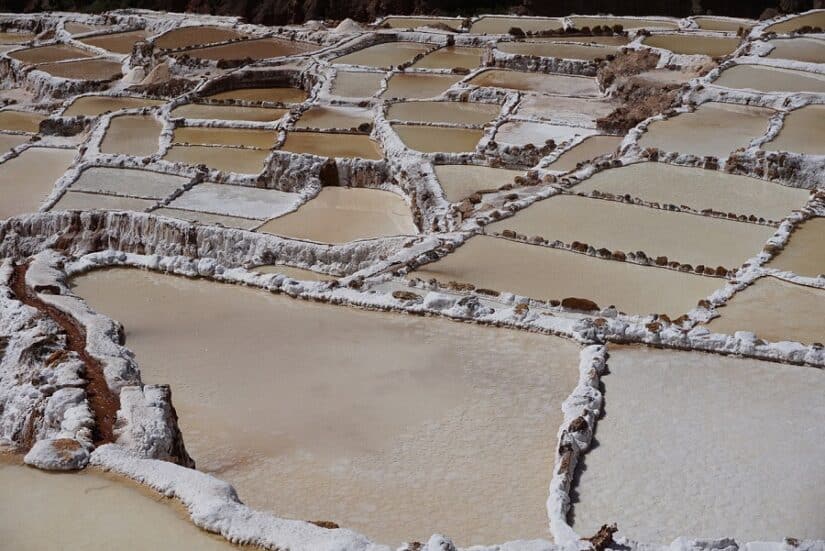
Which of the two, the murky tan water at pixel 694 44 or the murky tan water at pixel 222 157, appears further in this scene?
the murky tan water at pixel 694 44

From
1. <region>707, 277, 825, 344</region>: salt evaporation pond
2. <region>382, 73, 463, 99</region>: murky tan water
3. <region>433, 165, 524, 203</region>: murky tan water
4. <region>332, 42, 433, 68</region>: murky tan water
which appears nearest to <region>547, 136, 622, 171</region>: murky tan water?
<region>433, 165, 524, 203</region>: murky tan water

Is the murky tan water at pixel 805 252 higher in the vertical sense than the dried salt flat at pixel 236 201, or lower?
higher

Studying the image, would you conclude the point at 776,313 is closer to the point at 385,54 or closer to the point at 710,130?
the point at 710,130

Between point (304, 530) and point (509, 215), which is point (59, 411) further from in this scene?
point (509, 215)

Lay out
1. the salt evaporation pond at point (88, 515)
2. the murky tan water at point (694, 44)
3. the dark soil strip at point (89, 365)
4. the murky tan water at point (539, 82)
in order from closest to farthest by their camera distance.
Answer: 1. the salt evaporation pond at point (88, 515)
2. the dark soil strip at point (89, 365)
3. the murky tan water at point (539, 82)
4. the murky tan water at point (694, 44)

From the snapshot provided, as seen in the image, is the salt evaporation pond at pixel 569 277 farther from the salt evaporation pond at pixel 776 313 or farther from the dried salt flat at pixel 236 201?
the dried salt flat at pixel 236 201

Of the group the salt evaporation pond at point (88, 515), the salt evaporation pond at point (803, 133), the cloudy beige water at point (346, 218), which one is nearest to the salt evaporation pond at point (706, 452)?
the salt evaporation pond at point (88, 515)

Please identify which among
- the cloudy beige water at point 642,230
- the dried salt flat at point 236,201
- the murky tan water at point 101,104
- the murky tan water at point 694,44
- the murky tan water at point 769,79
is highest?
the murky tan water at point 694,44

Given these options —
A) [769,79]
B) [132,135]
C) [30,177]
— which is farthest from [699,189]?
[30,177]
